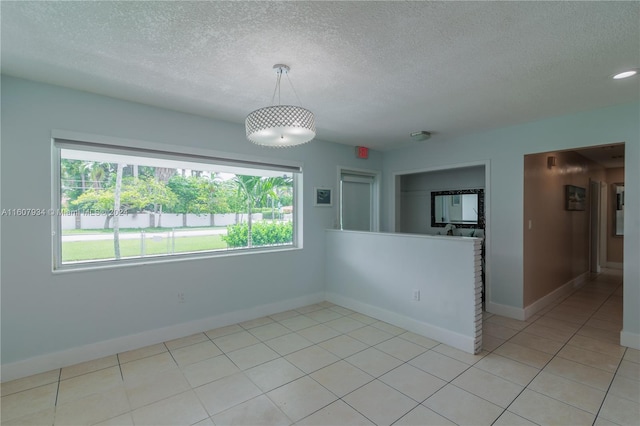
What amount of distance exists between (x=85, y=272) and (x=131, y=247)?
1.50 ft

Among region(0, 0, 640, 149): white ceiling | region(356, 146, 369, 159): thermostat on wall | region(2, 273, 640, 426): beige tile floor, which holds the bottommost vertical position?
region(2, 273, 640, 426): beige tile floor

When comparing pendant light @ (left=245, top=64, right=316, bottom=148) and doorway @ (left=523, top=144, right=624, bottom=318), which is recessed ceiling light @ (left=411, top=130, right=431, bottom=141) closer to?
doorway @ (left=523, top=144, right=624, bottom=318)

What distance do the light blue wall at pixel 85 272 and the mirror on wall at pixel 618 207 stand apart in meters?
7.75

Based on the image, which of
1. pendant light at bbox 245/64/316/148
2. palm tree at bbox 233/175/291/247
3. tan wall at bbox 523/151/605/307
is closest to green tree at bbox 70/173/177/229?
palm tree at bbox 233/175/291/247

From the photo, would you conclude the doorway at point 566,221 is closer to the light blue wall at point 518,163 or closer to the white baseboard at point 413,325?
the light blue wall at point 518,163

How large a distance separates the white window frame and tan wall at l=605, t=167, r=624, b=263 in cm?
717

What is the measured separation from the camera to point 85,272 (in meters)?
2.65

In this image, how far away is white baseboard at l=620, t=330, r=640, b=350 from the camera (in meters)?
2.86

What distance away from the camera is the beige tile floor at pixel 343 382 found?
6.30 feet

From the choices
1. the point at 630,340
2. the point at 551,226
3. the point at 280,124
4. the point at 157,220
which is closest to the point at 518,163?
Answer: the point at 551,226

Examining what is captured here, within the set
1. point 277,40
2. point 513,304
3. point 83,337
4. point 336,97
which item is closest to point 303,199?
point 336,97

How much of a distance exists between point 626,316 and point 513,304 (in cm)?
101

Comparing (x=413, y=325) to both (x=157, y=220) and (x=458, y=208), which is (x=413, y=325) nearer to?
(x=458, y=208)

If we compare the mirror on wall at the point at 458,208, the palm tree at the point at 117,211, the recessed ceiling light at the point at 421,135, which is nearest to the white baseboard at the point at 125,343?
the palm tree at the point at 117,211
